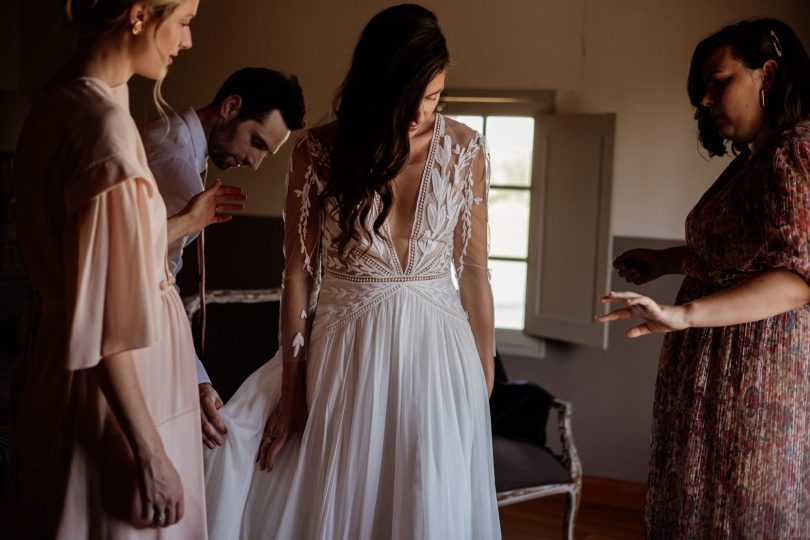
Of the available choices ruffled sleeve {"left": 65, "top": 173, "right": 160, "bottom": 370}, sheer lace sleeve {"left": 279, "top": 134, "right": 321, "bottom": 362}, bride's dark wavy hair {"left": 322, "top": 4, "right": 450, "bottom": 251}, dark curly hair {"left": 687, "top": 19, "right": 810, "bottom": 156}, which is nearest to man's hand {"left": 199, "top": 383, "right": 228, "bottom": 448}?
sheer lace sleeve {"left": 279, "top": 134, "right": 321, "bottom": 362}

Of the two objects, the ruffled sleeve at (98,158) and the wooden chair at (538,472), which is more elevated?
the ruffled sleeve at (98,158)

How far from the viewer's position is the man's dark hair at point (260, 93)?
2.50 meters

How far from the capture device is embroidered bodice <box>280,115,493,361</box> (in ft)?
6.39

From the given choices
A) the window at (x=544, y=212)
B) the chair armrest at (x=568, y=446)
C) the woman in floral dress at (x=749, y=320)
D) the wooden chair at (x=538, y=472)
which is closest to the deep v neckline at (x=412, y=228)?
the woman in floral dress at (x=749, y=320)

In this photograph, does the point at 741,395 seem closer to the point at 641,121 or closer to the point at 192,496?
the point at 192,496

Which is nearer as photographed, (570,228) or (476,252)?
(476,252)

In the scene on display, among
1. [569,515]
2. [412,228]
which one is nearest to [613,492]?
[569,515]

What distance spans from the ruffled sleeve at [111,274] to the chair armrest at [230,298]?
2.19 m

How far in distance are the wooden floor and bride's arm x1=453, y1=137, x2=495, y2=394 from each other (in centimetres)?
231

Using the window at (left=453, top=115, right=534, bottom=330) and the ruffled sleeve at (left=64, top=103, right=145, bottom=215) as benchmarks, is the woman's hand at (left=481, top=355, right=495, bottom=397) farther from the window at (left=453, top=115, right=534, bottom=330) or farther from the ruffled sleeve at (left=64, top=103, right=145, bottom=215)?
the window at (left=453, top=115, right=534, bottom=330)

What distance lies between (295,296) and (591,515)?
10.2 feet

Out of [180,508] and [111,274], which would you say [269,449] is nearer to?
[180,508]

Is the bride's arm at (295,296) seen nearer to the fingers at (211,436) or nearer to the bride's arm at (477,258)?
the fingers at (211,436)

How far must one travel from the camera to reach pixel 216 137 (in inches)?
99.6
